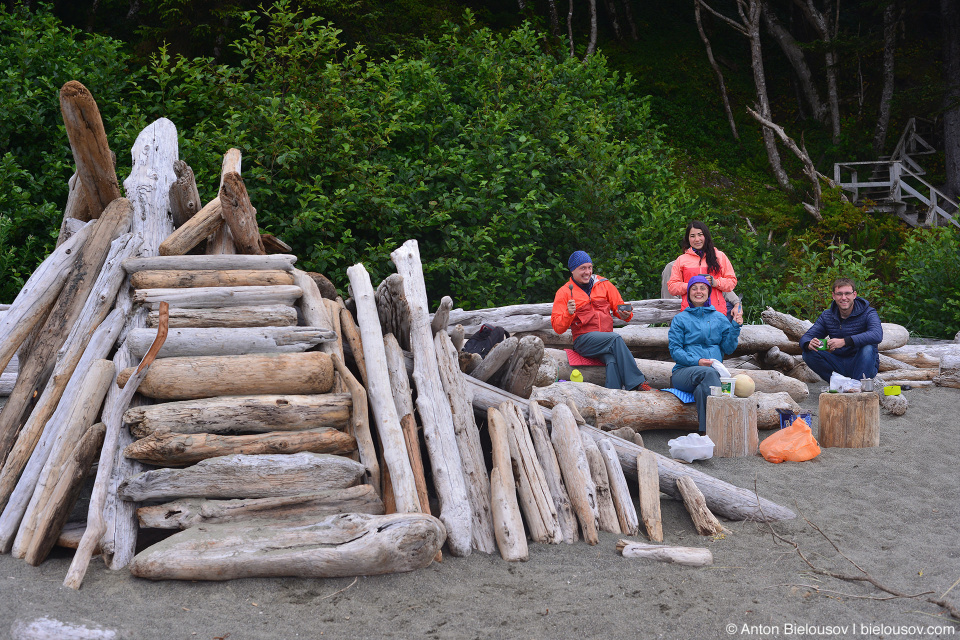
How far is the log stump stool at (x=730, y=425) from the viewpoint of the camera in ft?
19.9

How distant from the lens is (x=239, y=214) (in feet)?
18.7

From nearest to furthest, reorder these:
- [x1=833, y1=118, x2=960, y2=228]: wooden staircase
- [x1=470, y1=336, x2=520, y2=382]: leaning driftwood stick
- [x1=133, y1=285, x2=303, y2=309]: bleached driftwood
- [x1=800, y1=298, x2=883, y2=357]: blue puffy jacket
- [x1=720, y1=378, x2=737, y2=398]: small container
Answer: [x1=133, y1=285, x2=303, y2=309]: bleached driftwood
[x1=470, y1=336, x2=520, y2=382]: leaning driftwood stick
[x1=720, y1=378, x2=737, y2=398]: small container
[x1=800, y1=298, x2=883, y2=357]: blue puffy jacket
[x1=833, y1=118, x2=960, y2=228]: wooden staircase

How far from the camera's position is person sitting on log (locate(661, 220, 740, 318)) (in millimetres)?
7449

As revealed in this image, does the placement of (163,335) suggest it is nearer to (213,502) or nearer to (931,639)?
(213,502)

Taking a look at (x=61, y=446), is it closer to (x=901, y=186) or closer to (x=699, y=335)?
(x=699, y=335)

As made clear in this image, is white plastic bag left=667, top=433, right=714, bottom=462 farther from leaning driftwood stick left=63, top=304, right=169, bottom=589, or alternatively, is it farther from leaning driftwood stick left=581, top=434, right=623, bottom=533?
leaning driftwood stick left=63, top=304, right=169, bottom=589

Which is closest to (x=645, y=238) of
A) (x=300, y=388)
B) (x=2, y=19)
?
(x=300, y=388)

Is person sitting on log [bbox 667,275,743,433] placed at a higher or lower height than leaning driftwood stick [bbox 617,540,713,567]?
higher

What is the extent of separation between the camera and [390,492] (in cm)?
439

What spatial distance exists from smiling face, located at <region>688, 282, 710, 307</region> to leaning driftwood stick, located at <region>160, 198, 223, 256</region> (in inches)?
163

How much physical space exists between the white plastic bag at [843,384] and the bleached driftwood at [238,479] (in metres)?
4.93

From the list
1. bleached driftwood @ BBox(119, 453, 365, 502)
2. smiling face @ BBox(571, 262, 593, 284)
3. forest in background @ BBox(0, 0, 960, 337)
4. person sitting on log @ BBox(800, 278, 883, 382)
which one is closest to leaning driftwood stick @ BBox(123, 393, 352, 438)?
bleached driftwood @ BBox(119, 453, 365, 502)

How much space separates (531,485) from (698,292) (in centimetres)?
290


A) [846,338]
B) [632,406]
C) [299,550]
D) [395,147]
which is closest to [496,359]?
[632,406]
